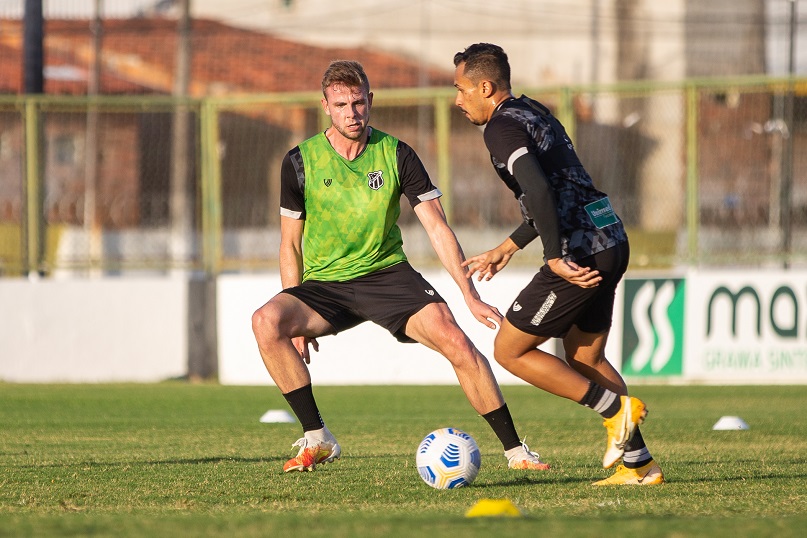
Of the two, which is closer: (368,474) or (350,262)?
(368,474)

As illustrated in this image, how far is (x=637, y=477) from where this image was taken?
682cm

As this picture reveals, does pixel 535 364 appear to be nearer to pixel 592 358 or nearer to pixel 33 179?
pixel 592 358

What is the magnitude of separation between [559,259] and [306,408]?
1.89 meters

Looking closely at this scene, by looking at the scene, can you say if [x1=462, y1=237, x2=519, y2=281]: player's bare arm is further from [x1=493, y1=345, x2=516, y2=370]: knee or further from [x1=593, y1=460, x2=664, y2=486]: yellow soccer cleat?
[x1=593, y1=460, x2=664, y2=486]: yellow soccer cleat

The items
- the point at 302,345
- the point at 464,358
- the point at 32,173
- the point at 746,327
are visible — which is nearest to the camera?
the point at 464,358

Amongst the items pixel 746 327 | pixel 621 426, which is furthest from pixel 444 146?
pixel 621 426

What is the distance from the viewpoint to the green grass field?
17.5ft

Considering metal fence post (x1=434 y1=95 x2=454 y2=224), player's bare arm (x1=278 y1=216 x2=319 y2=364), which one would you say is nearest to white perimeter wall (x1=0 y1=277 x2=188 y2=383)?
metal fence post (x1=434 y1=95 x2=454 y2=224)

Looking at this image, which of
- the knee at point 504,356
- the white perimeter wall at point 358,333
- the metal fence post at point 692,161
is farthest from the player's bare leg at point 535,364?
the metal fence post at point 692,161

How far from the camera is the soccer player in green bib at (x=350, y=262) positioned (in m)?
7.32

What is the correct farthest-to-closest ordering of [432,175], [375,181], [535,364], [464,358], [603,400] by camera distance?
[432,175]
[375,181]
[464,358]
[535,364]
[603,400]

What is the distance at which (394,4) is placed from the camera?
129ft

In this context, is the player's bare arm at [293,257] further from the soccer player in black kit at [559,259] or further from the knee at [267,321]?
the soccer player in black kit at [559,259]

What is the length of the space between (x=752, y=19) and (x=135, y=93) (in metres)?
16.9
